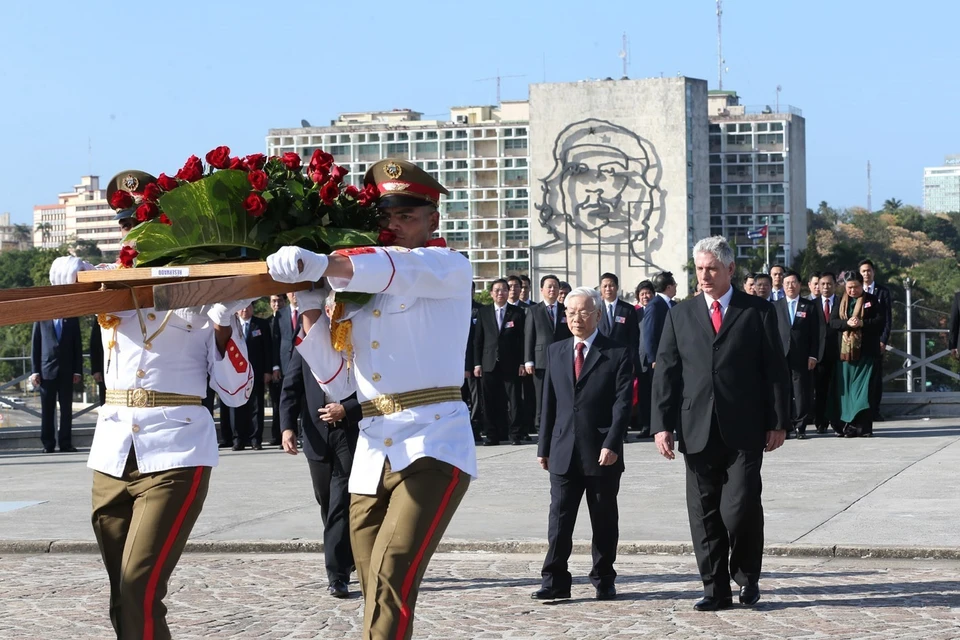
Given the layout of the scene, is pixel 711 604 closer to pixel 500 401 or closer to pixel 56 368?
pixel 500 401

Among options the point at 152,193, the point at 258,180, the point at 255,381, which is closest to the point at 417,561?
the point at 258,180

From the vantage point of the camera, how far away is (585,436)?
27.2ft

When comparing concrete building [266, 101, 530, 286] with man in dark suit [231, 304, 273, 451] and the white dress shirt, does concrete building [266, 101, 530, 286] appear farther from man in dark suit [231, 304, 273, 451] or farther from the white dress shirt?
the white dress shirt

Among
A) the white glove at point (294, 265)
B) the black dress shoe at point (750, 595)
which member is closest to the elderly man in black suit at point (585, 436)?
the black dress shoe at point (750, 595)

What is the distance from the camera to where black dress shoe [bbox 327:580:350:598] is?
8.13 m

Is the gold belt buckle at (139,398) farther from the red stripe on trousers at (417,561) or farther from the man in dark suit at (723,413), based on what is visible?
the man in dark suit at (723,413)

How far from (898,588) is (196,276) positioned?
4929mm

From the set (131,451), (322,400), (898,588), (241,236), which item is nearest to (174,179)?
(241,236)

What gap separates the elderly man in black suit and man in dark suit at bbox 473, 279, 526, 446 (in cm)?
967

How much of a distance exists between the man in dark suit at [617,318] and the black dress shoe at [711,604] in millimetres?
9840

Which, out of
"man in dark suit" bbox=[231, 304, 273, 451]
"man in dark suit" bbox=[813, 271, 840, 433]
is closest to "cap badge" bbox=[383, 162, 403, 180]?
"man in dark suit" bbox=[231, 304, 273, 451]

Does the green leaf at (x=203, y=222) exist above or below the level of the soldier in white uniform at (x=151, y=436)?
above

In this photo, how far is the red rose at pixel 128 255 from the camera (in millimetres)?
5254

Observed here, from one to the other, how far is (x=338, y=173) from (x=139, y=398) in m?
1.36
